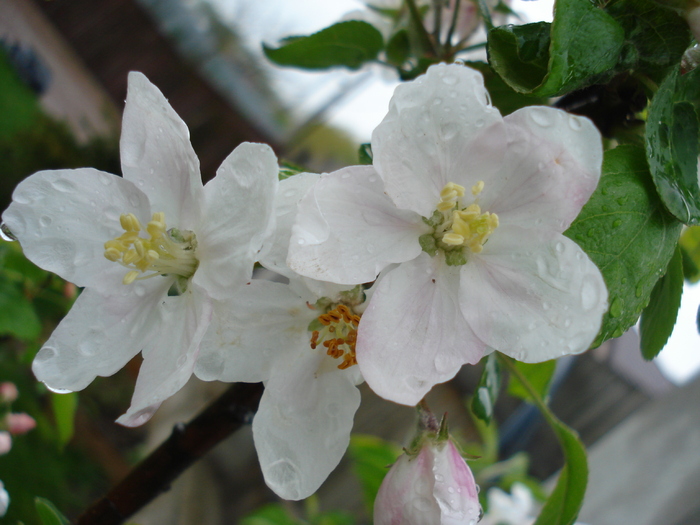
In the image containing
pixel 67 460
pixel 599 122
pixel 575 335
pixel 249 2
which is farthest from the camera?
pixel 249 2

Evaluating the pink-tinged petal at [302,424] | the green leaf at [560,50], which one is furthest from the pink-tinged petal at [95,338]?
the green leaf at [560,50]

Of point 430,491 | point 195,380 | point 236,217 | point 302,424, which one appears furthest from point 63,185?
point 195,380

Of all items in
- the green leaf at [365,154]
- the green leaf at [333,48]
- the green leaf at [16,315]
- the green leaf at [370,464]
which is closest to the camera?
the green leaf at [365,154]

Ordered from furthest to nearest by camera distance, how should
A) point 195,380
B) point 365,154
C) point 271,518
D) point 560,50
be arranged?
point 195,380 < point 271,518 < point 365,154 < point 560,50

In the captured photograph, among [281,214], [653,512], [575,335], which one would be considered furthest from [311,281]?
[653,512]

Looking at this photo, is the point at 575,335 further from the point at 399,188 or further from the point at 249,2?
the point at 249,2

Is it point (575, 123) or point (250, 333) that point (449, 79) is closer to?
point (575, 123)

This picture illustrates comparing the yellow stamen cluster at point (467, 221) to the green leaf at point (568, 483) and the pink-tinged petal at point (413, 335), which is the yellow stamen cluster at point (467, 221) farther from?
the green leaf at point (568, 483)
